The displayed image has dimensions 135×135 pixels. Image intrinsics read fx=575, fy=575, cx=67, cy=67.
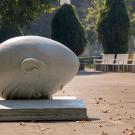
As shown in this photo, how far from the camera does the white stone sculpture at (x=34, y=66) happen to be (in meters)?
9.33

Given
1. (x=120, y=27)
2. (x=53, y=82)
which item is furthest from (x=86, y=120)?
(x=120, y=27)

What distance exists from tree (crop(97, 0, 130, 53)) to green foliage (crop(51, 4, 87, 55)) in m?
1.81

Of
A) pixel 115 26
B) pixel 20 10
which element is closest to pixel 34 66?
pixel 115 26

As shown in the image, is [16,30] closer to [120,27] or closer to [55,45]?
[120,27]

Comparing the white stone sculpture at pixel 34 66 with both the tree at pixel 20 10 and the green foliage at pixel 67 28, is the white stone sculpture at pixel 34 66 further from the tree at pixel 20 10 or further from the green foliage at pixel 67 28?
the green foliage at pixel 67 28

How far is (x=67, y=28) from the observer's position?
119ft

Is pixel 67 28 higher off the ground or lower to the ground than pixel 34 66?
lower

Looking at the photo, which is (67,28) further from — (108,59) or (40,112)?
(40,112)

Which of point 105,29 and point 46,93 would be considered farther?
point 105,29

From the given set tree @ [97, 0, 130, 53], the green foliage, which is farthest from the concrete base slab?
the green foliage

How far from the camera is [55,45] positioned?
9.57m

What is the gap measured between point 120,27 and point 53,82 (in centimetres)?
2608

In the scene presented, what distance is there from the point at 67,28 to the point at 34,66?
88.7 ft

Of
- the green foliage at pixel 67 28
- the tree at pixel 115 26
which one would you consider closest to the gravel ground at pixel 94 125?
the tree at pixel 115 26
